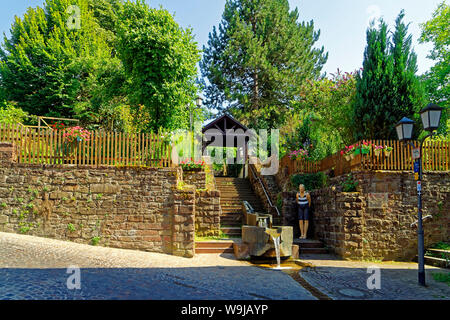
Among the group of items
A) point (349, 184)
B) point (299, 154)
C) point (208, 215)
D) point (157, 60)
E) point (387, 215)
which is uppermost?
point (157, 60)

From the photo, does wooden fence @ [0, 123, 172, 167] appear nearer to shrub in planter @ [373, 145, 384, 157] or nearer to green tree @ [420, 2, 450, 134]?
shrub in planter @ [373, 145, 384, 157]

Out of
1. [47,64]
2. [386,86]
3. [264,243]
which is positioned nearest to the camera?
[264,243]

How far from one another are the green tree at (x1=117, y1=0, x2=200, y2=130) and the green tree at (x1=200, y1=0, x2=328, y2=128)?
1055cm

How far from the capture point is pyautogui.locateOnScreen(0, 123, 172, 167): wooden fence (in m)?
9.12

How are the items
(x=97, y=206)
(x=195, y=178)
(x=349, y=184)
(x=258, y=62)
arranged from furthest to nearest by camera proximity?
(x=258, y=62)
(x=195, y=178)
(x=349, y=184)
(x=97, y=206)

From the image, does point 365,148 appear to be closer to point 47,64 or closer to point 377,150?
point 377,150

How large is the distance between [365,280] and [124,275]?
4972 mm

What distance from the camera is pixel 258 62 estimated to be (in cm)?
2416

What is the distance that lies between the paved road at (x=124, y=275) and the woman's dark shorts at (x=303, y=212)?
3260mm

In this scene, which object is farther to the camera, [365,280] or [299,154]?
[299,154]

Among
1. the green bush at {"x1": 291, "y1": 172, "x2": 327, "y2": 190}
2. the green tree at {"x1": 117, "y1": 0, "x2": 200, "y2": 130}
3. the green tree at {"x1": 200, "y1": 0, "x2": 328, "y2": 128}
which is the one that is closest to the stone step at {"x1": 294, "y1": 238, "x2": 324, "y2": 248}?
the green bush at {"x1": 291, "y1": 172, "x2": 327, "y2": 190}

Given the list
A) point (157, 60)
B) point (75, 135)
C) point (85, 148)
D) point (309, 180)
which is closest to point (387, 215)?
point (309, 180)

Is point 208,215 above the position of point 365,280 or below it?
above
